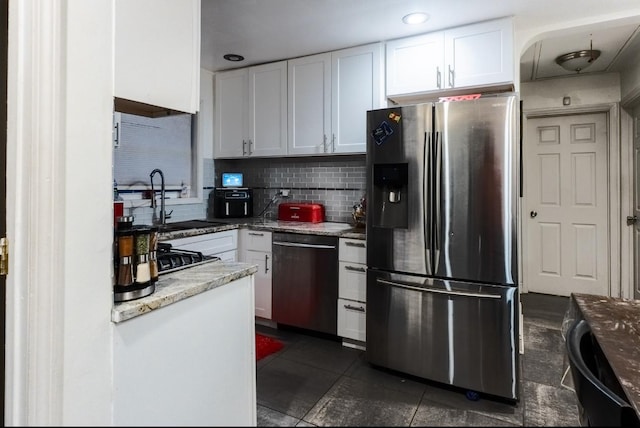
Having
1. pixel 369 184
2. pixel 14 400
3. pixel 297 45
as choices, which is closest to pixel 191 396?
pixel 14 400

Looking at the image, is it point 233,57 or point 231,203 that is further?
point 231,203

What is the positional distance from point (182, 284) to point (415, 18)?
226 centimetres

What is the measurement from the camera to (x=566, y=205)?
4.06 m

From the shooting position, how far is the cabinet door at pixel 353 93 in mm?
2965

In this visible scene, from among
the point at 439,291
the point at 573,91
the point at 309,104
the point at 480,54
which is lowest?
the point at 439,291

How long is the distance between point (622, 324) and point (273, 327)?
8.17ft

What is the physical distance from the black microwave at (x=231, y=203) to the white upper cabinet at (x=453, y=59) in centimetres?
172

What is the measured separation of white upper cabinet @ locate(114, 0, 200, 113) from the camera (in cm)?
104

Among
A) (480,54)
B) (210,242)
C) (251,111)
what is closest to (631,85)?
(480,54)

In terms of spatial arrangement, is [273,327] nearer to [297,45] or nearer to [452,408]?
[452,408]

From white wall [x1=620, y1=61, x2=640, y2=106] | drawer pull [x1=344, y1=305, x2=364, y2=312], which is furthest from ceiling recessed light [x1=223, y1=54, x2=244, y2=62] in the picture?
white wall [x1=620, y1=61, x2=640, y2=106]

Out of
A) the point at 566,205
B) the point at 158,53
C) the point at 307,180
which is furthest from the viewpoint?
the point at 566,205

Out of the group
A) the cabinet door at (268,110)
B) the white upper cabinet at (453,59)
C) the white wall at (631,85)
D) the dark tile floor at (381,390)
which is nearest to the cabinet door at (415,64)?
the white upper cabinet at (453,59)

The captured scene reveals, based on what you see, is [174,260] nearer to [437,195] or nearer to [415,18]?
[437,195]
